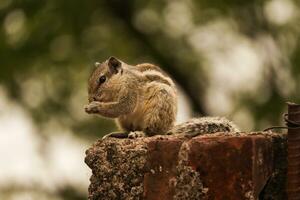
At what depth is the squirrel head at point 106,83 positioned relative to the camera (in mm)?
6754

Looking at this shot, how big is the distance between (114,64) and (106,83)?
27 cm

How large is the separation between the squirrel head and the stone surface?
1.58 meters

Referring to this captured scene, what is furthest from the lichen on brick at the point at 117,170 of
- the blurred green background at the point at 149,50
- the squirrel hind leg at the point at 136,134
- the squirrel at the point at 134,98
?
the blurred green background at the point at 149,50

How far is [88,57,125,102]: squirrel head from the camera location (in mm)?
6754

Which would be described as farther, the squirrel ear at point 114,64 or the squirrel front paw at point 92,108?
the squirrel ear at point 114,64

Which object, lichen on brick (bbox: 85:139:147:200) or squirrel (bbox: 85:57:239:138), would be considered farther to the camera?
squirrel (bbox: 85:57:239:138)

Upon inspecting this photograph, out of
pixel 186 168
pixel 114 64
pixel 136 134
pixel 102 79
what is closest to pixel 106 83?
pixel 102 79

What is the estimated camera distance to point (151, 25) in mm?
16812

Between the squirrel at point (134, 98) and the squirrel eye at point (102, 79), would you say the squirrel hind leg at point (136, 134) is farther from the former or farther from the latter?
the squirrel eye at point (102, 79)

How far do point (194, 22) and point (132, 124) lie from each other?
31.3ft

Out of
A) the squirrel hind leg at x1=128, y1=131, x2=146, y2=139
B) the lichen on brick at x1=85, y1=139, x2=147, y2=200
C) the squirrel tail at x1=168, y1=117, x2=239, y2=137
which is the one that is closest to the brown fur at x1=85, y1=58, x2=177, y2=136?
the squirrel hind leg at x1=128, y1=131, x2=146, y2=139

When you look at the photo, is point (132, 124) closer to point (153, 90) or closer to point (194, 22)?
point (153, 90)

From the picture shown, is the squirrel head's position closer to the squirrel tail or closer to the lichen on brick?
the squirrel tail

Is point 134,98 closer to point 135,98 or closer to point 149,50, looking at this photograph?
point 135,98
